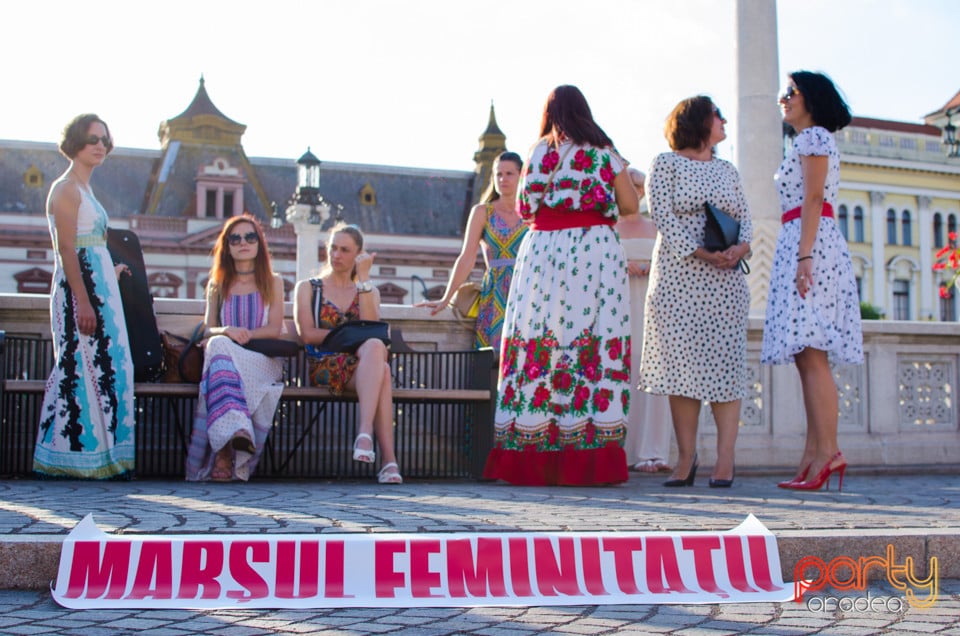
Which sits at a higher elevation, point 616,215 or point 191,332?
point 616,215

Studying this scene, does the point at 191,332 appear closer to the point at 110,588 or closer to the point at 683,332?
the point at 683,332

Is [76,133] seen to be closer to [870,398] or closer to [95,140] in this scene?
[95,140]

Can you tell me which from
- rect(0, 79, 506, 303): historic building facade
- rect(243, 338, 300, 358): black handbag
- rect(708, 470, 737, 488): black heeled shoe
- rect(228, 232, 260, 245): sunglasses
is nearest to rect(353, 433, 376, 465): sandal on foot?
rect(243, 338, 300, 358): black handbag

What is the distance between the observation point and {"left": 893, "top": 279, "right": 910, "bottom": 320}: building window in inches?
2564

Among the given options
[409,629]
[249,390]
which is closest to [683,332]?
[249,390]

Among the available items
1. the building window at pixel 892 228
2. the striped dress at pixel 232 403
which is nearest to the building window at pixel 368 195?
the building window at pixel 892 228

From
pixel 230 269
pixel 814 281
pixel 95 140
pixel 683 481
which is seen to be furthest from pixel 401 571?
pixel 95 140

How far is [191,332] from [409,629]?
445cm

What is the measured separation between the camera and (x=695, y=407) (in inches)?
256

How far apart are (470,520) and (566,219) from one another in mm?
2546

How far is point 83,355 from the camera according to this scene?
6.80 m

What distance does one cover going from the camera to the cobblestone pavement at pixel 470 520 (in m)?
3.26

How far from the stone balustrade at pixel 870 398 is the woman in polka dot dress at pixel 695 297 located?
1.72 meters

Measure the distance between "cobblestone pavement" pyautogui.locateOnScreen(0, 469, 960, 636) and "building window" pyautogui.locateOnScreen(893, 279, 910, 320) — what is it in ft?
200
